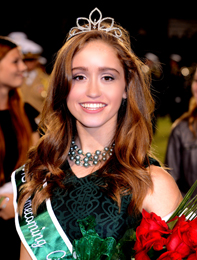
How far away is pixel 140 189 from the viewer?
1.39 m

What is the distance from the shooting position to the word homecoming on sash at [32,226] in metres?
1.50

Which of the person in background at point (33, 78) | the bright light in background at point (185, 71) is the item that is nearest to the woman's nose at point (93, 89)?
the person in background at point (33, 78)

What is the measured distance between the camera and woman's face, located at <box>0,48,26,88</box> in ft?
8.96

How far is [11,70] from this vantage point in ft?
9.02

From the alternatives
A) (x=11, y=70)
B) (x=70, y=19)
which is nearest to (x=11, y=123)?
(x=11, y=70)

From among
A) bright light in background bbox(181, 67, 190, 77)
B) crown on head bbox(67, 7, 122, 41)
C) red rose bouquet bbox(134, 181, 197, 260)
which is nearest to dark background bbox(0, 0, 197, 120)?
bright light in background bbox(181, 67, 190, 77)

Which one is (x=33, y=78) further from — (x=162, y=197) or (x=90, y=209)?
(x=162, y=197)

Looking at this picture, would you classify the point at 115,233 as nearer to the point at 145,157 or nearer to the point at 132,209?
the point at 132,209

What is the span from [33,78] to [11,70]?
1207 mm

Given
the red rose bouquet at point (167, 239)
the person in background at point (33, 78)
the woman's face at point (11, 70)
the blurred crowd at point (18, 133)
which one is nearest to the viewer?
the red rose bouquet at point (167, 239)

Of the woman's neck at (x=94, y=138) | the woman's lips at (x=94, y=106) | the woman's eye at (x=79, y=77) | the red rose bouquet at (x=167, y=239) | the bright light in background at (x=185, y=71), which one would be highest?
the woman's eye at (x=79, y=77)

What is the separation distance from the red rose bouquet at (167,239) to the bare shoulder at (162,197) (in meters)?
0.34

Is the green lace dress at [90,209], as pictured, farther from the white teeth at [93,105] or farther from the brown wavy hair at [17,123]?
the brown wavy hair at [17,123]

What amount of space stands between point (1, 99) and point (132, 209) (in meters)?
1.69
